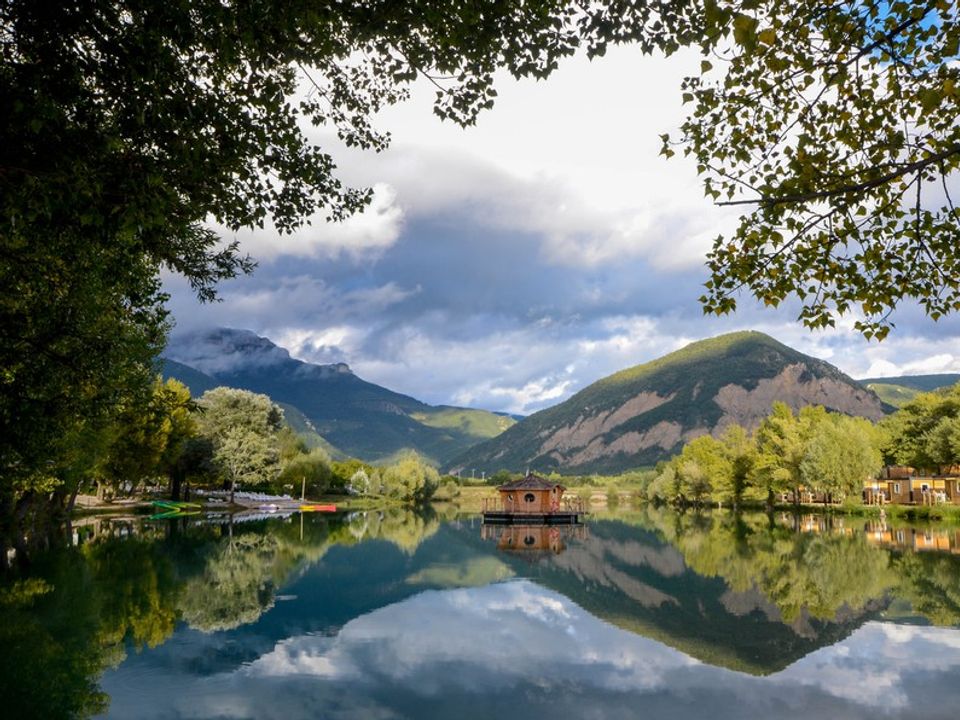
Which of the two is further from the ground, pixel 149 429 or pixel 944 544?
pixel 149 429

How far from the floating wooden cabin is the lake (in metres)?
33.2

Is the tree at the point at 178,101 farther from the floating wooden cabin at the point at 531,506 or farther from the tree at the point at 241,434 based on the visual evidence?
the tree at the point at 241,434

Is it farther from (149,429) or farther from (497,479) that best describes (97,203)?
(497,479)

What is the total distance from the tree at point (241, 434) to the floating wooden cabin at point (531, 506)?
26.7m

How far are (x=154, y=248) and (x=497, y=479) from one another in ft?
527

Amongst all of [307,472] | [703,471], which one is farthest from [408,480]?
[703,471]

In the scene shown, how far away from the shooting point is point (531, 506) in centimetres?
7275

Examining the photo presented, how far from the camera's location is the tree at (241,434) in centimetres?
7694

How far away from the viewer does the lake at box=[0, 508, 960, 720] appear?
498 inches

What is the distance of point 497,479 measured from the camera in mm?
170000

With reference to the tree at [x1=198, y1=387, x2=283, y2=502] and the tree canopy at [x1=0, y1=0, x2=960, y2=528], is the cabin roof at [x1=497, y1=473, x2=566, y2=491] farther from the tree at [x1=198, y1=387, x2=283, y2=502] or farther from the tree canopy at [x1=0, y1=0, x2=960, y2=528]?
the tree canopy at [x1=0, y1=0, x2=960, y2=528]

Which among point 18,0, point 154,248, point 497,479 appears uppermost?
point 18,0

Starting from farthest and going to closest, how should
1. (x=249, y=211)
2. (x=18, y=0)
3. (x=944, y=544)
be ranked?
(x=944, y=544), (x=249, y=211), (x=18, y=0)

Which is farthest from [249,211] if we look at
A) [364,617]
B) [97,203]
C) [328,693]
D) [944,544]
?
[944,544]
